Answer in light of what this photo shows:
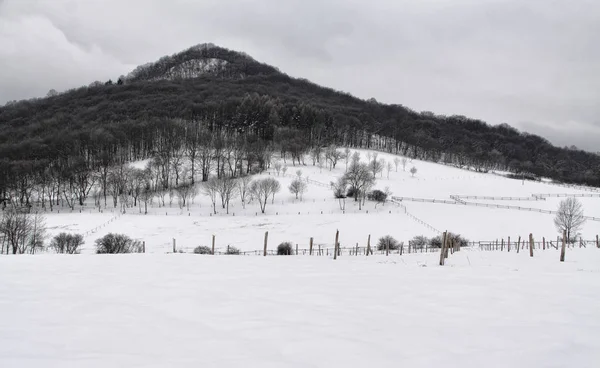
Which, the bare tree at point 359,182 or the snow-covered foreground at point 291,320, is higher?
the bare tree at point 359,182

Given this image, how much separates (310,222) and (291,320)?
4777cm

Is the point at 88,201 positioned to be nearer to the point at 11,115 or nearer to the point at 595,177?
the point at 11,115

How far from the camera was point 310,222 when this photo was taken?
5397 cm

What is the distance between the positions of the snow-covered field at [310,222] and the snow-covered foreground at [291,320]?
32407 millimetres

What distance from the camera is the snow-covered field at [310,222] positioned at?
4653cm

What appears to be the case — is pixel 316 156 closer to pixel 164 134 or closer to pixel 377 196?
pixel 377 196

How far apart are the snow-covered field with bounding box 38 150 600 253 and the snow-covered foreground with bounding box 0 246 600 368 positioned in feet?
106

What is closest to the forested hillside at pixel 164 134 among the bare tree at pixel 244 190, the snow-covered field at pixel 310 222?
the bare tree at pixel 244 190

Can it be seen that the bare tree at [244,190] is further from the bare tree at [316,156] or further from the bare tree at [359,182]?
the bare tree at [316,156]

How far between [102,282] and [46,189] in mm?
92912

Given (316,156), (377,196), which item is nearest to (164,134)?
(316,156)

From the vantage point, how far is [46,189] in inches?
3226

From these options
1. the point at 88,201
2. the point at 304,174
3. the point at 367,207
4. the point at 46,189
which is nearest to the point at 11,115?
the point at 46,189

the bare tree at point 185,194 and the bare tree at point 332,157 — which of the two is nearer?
the bare tree at point 185,194
